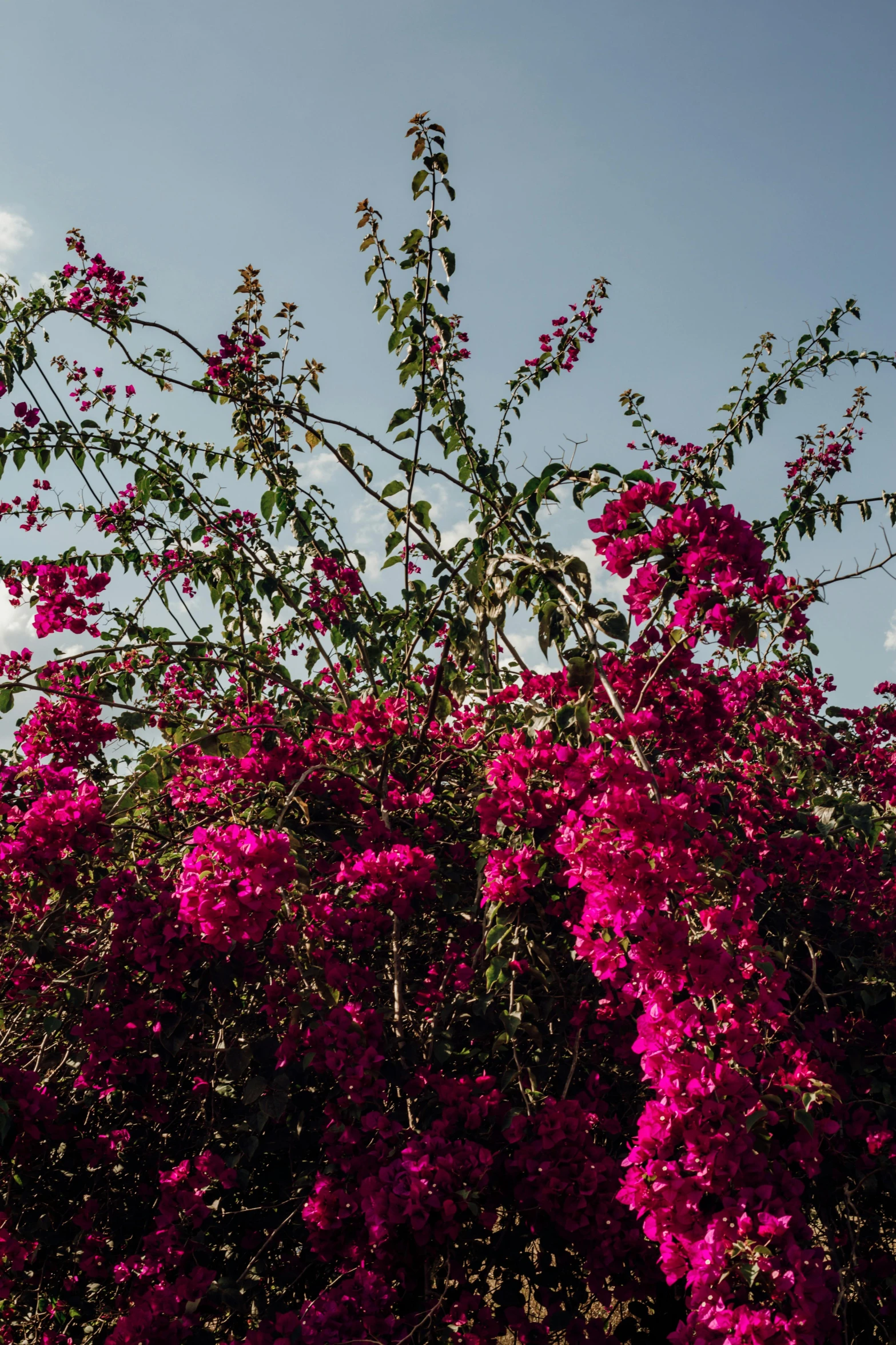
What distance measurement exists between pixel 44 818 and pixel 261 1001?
0.81m

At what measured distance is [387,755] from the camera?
2.35m

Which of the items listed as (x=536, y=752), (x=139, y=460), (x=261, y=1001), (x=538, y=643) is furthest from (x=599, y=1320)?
(x=139, y=460)

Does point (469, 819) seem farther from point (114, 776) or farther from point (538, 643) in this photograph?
point (114, 776)

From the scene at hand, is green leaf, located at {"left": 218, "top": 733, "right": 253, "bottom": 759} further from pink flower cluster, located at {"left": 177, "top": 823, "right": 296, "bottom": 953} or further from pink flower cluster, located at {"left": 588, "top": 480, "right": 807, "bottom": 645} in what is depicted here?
pink flower cluster, located at {"left": 588, "top": 480, "right": 807, "bottom": 645}

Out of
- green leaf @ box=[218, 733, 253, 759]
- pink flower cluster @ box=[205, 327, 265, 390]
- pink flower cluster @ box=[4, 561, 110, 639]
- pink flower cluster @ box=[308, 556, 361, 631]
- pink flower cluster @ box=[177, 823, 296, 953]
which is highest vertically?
pink flower cluster @ box=[205, 327, 265, 390]

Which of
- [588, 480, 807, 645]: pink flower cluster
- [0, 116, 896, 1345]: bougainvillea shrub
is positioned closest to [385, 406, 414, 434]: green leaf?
[0, 116, 896, 1345]: bougainvillea shrub

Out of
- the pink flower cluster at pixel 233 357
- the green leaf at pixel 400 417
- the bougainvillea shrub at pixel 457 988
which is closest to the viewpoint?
the bougainvillea shrub at pixel 457 988

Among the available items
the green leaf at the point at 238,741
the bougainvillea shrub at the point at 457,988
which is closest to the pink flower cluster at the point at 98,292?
the bougainvillea shrub at the point at 457,988

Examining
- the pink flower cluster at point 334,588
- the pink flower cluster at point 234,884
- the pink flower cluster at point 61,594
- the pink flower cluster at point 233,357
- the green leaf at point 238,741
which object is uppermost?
the pink flower cluster at point 233,357

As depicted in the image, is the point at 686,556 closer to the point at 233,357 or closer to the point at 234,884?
the point at 234,884

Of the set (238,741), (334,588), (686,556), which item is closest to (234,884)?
(238,741)

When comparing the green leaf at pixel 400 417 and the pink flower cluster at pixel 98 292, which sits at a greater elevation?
the pink flower cluster at pixel 98 292

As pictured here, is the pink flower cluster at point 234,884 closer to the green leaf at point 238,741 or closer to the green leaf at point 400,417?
the green leaf at point 238,741

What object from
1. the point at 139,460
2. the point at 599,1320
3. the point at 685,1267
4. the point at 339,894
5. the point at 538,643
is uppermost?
the point at 139,460
